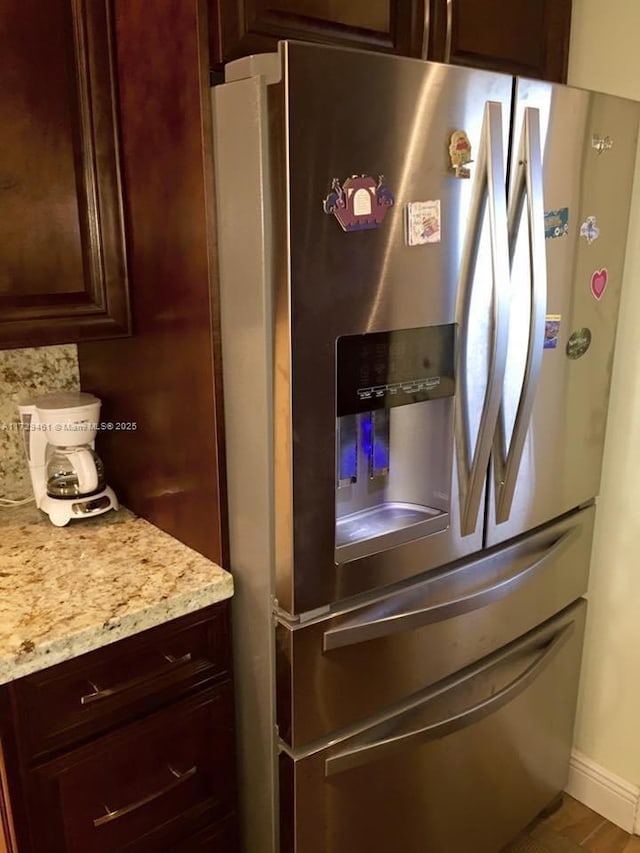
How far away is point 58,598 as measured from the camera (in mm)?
1312

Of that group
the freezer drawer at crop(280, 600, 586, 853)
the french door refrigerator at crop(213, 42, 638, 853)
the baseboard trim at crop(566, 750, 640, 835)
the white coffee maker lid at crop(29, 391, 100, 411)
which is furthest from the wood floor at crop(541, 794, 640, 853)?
the white coffee maker lid at crop(29, 391, 100, 411)

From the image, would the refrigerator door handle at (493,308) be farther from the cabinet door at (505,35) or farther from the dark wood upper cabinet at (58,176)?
the dark wood upper cabinet at (58,176)

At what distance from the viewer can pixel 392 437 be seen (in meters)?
1.48

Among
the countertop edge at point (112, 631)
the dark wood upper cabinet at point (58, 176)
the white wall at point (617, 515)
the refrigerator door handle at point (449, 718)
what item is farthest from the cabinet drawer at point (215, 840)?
the white wall at point (617, 515)

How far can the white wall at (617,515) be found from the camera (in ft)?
5.78


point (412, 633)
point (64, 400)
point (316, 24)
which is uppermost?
point (316, 24)

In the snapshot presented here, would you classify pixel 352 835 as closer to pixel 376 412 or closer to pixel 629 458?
pixel 376 412

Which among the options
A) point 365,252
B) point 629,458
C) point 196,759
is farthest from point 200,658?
point 629,458

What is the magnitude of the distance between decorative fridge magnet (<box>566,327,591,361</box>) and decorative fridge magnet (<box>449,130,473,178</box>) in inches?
20.8

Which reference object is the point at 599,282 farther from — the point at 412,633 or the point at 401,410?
the point at 412,633

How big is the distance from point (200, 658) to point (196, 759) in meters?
0.21

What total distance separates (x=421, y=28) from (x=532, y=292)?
0.56 m

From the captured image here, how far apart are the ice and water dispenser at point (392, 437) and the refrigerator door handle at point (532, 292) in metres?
0.17

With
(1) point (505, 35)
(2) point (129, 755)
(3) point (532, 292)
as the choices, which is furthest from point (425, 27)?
(2) point (129, 755)
